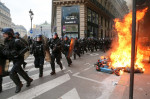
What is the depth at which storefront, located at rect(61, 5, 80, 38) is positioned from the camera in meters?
22.1

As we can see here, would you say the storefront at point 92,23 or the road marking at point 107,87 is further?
the storefront at point 92,23

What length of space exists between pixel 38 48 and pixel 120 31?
19.9ft

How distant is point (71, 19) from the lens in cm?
2211

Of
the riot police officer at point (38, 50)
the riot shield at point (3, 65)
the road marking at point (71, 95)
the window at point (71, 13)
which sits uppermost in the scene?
the window at point (71, 13)

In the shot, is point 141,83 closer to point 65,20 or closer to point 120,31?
point 120,31

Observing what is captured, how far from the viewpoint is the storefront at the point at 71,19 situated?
22.1m

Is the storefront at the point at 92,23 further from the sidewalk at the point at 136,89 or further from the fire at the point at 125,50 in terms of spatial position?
the sidewalk at the point at 136,89

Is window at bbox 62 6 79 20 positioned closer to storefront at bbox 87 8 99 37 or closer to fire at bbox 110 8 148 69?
storefront at bbox 87 8 99 37

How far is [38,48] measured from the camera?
220 inches

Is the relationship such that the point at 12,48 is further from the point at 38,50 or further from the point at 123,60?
the point at 123,60

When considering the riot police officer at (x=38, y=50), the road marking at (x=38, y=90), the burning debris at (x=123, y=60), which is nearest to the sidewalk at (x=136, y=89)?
the burning debris at (x=123, y=60)

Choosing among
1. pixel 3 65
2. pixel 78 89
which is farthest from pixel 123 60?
pixel 3 65

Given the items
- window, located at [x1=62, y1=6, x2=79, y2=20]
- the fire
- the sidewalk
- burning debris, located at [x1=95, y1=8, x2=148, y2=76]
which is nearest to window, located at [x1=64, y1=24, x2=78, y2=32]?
window, located at [x1=62, y1=6, x2=79, y2=20]

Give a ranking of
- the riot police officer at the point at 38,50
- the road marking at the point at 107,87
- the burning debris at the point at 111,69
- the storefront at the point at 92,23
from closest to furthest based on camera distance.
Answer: the road marking at the point at 107,87, the riot police officer at the point at 38,50, the burning debris at the point at 111,69, the storefront at the point at 92,23
